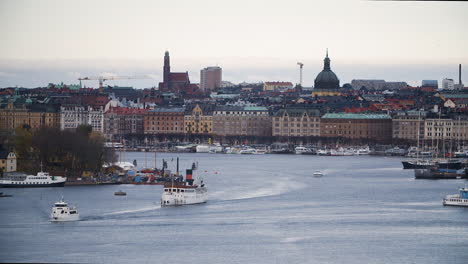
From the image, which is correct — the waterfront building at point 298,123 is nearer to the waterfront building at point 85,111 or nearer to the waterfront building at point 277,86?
the waterfront building at point 85,111

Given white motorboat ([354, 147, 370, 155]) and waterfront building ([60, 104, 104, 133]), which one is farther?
waterfront building ([60, 104, 104, 133])

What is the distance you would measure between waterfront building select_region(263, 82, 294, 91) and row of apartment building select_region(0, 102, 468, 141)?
17.9 meters

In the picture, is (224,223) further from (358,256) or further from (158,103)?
(158,103)

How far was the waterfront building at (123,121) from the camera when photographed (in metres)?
36.4

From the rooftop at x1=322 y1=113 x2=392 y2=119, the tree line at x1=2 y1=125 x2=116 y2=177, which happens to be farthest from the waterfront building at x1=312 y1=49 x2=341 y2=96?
the tree line at x1=2 y1=125 x2=116 y2=177

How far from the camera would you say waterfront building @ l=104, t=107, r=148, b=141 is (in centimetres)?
3638

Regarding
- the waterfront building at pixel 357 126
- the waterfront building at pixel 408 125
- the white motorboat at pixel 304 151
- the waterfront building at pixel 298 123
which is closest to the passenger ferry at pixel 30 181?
the white motorboat at pixel 304 151

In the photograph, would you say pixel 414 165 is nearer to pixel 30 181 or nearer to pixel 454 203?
pixel 454 203

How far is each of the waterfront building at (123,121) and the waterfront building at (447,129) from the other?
8.84 meters

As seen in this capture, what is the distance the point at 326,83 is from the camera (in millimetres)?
44125

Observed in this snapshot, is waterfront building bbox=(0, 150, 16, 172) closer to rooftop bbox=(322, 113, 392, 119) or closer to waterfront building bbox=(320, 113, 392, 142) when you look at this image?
waterfront building bbox=(320, 113, 392, 142)

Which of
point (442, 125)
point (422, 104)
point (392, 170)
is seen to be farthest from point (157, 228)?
point (422, 104)

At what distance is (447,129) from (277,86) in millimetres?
25412

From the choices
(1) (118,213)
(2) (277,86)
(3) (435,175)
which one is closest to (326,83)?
(2) (277,86)
